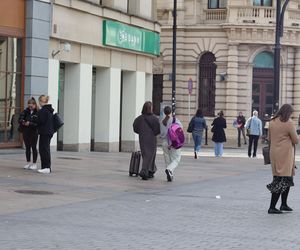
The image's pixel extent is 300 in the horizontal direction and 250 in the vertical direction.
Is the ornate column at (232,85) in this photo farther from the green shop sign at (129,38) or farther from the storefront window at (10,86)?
the storefront window at (10,86)

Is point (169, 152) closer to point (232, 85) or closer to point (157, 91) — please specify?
point (232, 85)

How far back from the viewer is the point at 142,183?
1750 cm

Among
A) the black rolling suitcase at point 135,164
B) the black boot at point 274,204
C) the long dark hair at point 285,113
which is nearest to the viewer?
the long dark hair at point 285,113

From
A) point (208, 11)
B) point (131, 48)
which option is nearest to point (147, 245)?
point (131, 48)

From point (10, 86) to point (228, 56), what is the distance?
80.4 ft

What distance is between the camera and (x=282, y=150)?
42.0 feet

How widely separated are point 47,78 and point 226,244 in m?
16.0

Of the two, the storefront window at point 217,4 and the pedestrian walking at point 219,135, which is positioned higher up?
the storefront window at point 217,4

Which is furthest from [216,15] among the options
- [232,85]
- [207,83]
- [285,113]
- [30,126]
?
[285,113]

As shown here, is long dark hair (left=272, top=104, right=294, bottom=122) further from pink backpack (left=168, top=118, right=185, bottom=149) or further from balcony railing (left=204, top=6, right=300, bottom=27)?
balcony railing (left=204, top=6, right=300, bottom=27)

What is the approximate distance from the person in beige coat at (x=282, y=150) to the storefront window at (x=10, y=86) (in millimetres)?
12379

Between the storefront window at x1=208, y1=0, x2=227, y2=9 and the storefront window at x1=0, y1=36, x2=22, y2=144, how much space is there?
25561 millimetres

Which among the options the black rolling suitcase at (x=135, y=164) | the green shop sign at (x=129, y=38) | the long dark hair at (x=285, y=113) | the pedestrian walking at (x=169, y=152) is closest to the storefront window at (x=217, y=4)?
the green shop sign at (x=129, y=38)

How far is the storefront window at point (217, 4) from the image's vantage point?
47625 mm
